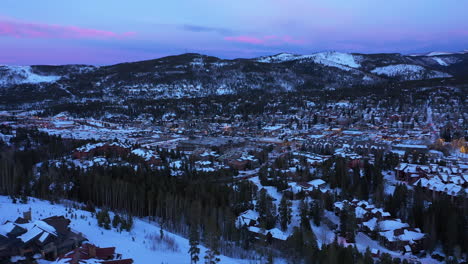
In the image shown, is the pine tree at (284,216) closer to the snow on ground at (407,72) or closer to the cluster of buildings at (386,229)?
the cluster of buildings at (386,229)

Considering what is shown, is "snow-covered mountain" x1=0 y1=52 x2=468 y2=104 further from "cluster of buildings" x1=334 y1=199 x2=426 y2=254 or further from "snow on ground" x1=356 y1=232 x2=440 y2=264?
"snow on ground" x1=356 y1=232 x2=440 y2=264

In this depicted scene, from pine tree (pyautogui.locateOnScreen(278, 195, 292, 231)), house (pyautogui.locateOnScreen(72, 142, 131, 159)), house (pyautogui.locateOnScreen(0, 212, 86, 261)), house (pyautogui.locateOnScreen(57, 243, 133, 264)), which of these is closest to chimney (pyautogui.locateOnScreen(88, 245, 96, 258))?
house (pyautogui.locateOnScreen(57, 243, 133, 264))

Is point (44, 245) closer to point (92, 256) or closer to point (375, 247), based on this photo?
point (92, 256)

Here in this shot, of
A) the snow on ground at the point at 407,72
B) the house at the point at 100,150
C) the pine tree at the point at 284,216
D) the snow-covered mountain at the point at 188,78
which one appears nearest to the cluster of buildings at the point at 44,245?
the pine tree at the point at 284,216

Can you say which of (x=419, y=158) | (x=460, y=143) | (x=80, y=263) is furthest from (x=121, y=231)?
(x=460, y=143)

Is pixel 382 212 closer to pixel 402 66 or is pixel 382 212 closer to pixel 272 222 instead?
pixel 272 222

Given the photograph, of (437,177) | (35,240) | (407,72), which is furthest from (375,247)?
(407,72)
